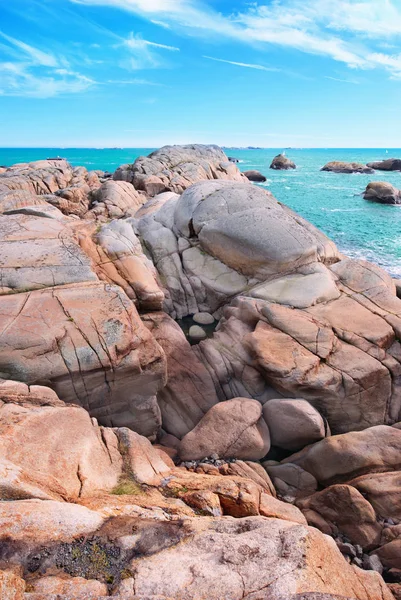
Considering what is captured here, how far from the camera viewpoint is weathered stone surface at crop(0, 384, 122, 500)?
582 centimetres

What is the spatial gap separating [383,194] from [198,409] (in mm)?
50622

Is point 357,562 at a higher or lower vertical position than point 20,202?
lower

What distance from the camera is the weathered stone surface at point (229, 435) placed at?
33.1ft

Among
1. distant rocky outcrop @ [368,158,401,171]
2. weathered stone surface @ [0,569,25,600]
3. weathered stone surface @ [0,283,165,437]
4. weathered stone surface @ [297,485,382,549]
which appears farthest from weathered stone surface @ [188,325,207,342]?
distant rocky outcrop @ [368,158,401,171]

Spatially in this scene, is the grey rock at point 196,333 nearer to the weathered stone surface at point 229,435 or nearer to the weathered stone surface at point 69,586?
A: the weathered stone surface at point 229,435

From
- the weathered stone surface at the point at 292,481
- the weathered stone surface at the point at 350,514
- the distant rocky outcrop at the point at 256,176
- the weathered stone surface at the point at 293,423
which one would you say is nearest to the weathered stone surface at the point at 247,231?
the weathered stone surface at the point at 293,423

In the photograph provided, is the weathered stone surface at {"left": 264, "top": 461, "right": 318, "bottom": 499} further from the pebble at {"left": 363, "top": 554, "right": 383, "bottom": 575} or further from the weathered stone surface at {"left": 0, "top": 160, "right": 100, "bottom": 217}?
the weathered stone surface at {"left": 0, "top": 160, "right": 100, "bottom": 217}

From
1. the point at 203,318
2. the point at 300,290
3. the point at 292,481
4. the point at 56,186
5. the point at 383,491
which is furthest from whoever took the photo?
the point at 56,186

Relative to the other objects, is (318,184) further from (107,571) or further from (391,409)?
(107,571)

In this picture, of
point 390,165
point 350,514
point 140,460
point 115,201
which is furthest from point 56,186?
point 390,165

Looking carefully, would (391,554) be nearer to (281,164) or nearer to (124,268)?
(124,268)

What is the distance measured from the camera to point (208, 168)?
124ft

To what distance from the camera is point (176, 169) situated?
3634 centimetres

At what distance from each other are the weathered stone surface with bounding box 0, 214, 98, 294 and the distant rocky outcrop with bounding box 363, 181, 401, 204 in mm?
49823
